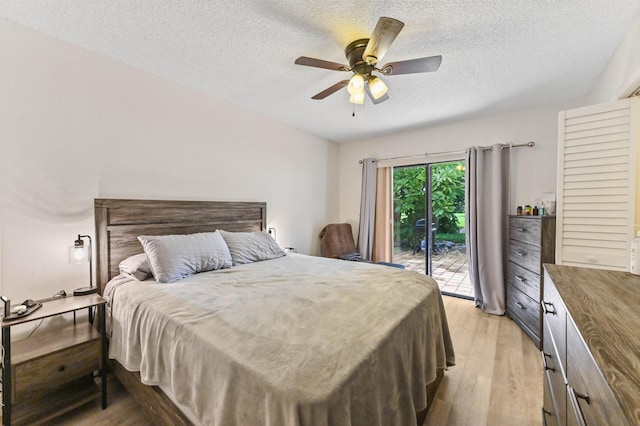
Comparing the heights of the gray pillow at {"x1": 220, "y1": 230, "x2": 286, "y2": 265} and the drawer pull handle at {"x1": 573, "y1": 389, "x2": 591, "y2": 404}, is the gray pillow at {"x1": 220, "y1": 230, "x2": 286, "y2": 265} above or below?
above

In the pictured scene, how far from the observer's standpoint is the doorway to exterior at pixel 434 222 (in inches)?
146

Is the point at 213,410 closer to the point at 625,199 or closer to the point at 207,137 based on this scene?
the point at 207,137

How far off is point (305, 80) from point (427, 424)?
107 inches

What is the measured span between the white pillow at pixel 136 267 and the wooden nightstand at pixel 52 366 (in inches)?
9.6

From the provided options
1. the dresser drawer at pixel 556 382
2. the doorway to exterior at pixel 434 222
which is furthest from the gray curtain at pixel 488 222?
the dresser drawer at pixel 556 382

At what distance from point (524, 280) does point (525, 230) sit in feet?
1.66

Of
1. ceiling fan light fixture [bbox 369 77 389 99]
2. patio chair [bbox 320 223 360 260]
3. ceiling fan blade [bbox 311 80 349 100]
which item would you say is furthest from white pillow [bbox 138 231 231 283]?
patio chair [bbox 320 223 360 260]

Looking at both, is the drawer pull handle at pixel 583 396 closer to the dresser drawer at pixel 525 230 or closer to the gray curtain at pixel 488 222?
the dresser drawer at pixel 525 230

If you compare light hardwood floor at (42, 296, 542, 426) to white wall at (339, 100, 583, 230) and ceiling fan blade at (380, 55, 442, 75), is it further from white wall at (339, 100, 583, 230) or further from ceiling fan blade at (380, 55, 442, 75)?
ceiling fan blade at (380, 55, 442, 75)

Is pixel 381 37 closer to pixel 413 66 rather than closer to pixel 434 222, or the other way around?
pixel 413 66

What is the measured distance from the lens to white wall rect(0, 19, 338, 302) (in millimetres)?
1713

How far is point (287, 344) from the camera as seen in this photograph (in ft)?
3.37

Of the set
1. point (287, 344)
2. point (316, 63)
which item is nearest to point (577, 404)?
point (287, 344)

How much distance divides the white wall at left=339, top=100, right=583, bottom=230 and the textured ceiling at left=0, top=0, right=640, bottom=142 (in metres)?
0.34
